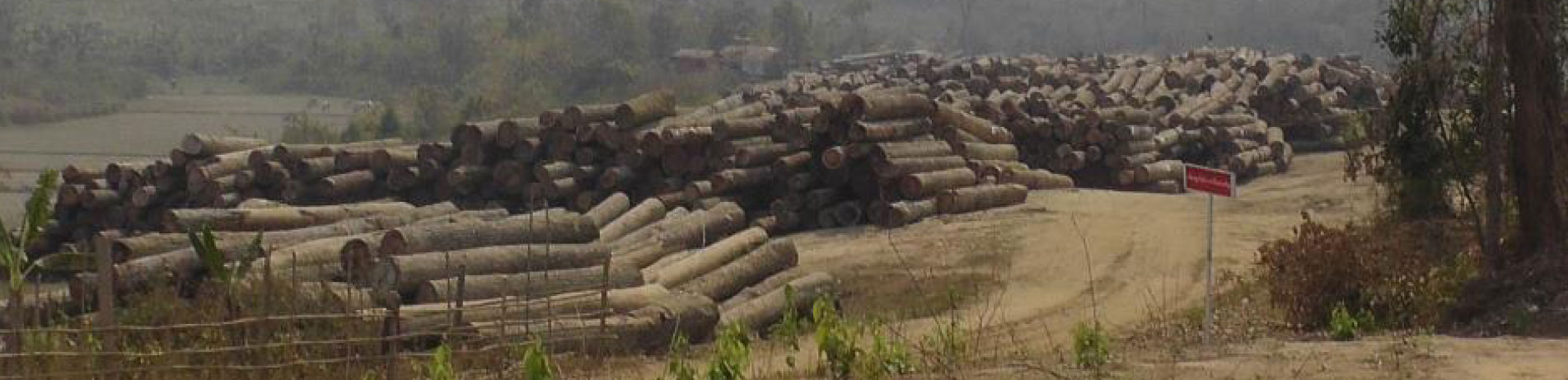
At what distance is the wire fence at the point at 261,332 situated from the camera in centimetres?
1212

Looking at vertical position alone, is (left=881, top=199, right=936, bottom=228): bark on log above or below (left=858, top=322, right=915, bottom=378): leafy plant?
above

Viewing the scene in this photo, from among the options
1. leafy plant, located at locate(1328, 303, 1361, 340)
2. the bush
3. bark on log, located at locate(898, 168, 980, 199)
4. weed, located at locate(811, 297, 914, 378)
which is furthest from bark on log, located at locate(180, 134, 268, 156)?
leafy plant, located at locate(1328, 303, 1361, 340)

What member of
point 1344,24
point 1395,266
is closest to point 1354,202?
point 1395,266

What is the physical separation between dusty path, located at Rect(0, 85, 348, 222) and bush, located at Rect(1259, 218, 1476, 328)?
88.1 feet

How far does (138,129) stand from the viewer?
6303 centimetres

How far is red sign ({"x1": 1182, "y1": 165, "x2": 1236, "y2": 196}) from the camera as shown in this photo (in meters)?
14.8

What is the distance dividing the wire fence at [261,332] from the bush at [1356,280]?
18.1ft

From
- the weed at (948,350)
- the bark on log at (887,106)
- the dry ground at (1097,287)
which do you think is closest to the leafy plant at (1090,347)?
the dry ground at (1097,287)

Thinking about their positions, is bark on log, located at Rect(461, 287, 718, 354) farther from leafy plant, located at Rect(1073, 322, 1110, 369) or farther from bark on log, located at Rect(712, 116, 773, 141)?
bark on log, located at Rect(712, 116, 773, 141)

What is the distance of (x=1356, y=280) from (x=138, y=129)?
176ft

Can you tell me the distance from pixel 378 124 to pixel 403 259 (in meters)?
38.5

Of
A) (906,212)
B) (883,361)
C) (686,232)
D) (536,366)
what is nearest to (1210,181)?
(883,361)

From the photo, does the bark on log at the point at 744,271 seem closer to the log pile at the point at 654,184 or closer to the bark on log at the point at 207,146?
the log pile at the point at 654,184

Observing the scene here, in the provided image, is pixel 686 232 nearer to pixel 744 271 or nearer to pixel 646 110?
pixel 744 271
